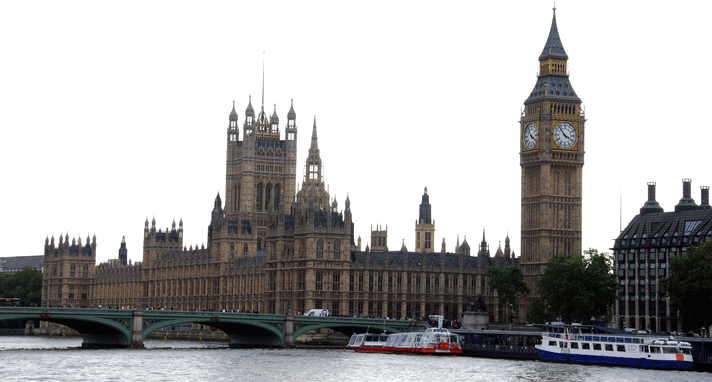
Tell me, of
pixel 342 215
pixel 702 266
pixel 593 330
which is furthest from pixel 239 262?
pixel 702 266

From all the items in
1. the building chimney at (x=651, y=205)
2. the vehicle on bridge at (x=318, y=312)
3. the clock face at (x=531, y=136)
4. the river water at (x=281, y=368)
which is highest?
the clock face at (x=531, y=136)

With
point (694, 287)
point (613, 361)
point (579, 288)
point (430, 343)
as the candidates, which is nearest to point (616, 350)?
point (613, 361)

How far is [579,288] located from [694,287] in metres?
21.6

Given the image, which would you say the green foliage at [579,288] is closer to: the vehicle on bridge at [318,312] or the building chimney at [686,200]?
the building chimney at [686,200]

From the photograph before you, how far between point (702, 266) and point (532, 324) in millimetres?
28713

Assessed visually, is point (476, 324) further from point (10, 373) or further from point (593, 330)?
point (10, 373)

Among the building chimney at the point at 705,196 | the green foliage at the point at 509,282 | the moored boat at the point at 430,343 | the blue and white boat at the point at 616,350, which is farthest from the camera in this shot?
the building chimney at the point at 705,196

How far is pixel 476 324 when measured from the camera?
14862 centimetres

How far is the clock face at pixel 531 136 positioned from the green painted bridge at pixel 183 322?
28.7 m

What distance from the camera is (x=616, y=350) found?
118312 millimetres

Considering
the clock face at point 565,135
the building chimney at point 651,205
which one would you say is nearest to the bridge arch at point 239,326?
the clock face at point 565,135

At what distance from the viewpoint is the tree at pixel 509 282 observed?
162125 mm

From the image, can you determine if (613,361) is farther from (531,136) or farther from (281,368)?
(531,136)

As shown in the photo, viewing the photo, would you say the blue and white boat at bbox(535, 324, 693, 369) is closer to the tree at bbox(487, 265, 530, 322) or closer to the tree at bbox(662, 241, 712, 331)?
the tree at bbox(662, 241, 712, 331)
